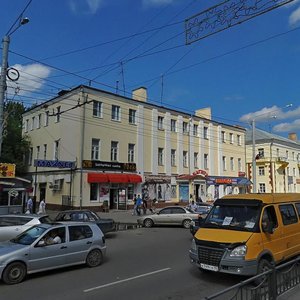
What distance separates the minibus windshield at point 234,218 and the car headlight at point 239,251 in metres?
0.61

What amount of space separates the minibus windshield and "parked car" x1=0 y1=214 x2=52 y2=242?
833 cm

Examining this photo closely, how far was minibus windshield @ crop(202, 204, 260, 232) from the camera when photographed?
8633 mm

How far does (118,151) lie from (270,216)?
28.3 metres

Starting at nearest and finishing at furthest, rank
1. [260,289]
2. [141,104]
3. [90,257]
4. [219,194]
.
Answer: [260,289] → [90,257] → [141,104] → [219,194]

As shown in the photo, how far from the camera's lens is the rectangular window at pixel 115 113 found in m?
36.7

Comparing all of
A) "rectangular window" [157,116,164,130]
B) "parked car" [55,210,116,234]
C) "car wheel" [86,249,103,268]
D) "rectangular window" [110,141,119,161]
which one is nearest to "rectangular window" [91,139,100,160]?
"rectangular window" [110,141,119,161]

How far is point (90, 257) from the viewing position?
35.6 ft

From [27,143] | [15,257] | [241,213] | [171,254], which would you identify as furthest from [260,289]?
[27,143]

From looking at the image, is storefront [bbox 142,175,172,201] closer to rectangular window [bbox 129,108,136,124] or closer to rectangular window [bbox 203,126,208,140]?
rectangular window [bbox 129,108,136,124]

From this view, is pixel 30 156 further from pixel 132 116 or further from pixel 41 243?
pixel 41 243

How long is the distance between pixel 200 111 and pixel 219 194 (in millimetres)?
11882

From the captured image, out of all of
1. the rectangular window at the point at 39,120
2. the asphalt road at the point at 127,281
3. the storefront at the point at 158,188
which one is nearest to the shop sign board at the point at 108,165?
the storefront at the point at 158,188

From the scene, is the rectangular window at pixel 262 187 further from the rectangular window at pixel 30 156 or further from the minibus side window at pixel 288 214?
the minibus side window at pixel 288 214

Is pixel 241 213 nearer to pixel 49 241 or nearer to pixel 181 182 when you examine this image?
pixel 49 241
